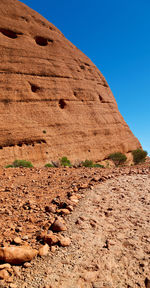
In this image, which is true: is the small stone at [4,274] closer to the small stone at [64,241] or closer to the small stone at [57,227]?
the small stone at [64,241]

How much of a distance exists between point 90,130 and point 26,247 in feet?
66.0

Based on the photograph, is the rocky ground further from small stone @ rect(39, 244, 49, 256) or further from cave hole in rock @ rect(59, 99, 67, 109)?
cave hole in rock @ rect(59, 99, 67, 109)

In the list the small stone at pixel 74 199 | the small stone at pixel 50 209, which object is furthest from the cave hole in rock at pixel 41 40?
the small stone at pixel 50 209

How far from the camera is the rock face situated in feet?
58.7

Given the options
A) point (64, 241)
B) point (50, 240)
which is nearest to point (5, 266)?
point (50, 240)

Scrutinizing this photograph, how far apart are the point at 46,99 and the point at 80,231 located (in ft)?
59.8

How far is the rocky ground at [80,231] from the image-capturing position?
2.50 metres

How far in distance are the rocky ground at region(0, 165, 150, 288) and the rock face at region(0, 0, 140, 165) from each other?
12.6 m

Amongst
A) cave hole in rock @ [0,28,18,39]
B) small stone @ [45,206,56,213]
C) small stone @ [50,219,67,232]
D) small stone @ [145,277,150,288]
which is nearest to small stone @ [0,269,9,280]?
small stone @ [50,219,67,232]

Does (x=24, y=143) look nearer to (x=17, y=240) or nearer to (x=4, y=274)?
(x=17, y=240)

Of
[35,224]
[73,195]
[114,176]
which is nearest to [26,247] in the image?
[35,224]

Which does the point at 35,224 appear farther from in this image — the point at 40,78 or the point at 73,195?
the point at 40,78

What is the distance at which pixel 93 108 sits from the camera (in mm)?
24141

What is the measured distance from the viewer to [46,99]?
20.4 m
